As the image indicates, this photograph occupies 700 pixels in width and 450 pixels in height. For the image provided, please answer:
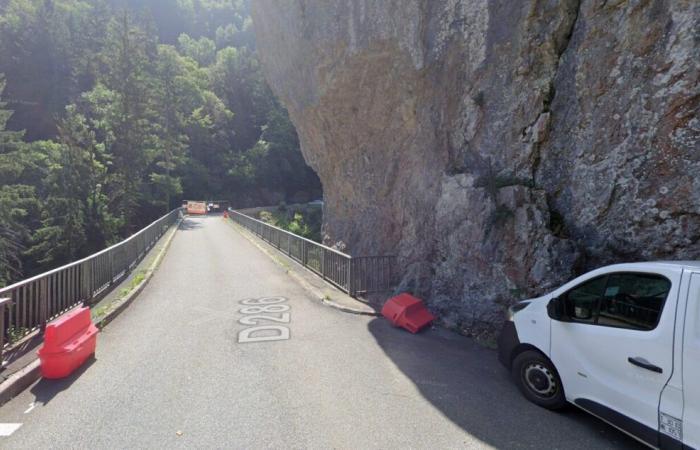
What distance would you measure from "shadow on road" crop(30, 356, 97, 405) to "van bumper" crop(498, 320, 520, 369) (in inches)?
222

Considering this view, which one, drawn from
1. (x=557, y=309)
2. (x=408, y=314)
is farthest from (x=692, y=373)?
(x=408, y=314)

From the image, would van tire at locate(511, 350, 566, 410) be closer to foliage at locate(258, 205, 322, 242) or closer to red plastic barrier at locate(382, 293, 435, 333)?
red plastic barrier at locate(382, 293, 435, 333)

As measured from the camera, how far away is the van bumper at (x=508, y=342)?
505 cm

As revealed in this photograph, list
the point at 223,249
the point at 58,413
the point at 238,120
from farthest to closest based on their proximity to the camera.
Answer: the point at 238,120
the point at 223,249
the point at 58,413

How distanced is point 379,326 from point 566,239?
3.70 meters

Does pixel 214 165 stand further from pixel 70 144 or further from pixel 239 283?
pixel 239 283

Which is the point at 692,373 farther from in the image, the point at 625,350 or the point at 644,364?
Answer: the point at 625,350

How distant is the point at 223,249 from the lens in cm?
1852

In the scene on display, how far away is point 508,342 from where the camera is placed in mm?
5148

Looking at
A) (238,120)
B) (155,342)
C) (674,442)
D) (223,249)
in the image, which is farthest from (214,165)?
(674,442)

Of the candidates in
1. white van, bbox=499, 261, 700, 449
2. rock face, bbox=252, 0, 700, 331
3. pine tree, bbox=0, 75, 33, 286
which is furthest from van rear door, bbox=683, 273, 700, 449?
pine tree, bbox=0, 75, 33, 286

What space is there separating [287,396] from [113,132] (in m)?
44.2

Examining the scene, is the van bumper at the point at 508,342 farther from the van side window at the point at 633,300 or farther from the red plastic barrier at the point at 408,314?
the red plastic barrier at the point at 408,314

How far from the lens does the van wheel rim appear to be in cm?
454
